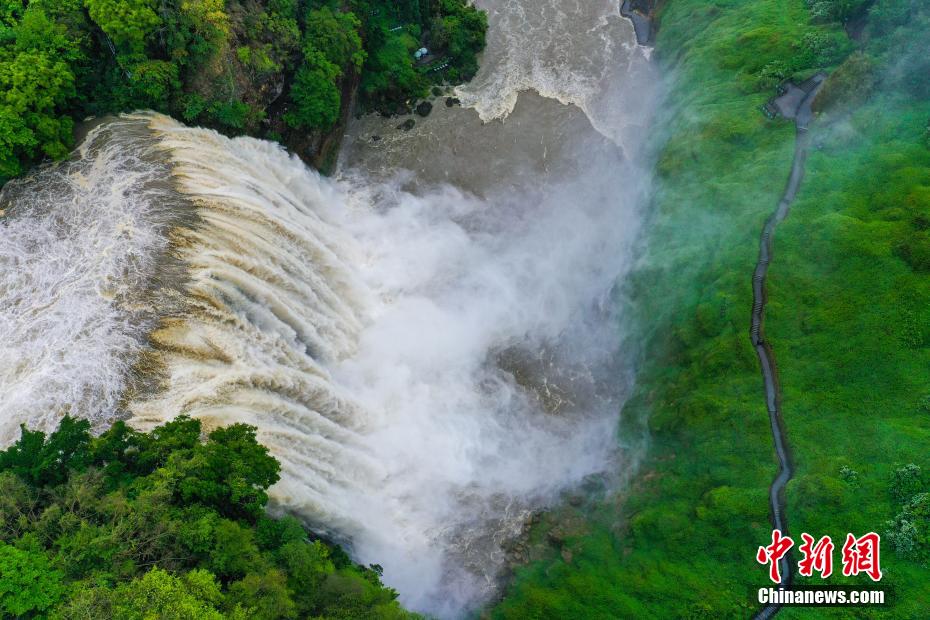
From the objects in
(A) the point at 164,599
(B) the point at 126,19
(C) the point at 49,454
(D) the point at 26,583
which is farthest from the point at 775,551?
(B) the point at 126,19

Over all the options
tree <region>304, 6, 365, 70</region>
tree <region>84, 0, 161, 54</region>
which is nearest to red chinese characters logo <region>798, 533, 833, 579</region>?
tree <region>304, 6, 365, 70</region>

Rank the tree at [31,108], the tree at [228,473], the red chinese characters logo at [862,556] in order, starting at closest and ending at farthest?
the tree at [228,473], the red chinese characters logo at [862,556], the tree at [31,108]

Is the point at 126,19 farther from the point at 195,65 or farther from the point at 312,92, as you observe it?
the point at 312,92

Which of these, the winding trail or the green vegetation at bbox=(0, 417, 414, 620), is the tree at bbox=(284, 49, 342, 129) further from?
the winding trail

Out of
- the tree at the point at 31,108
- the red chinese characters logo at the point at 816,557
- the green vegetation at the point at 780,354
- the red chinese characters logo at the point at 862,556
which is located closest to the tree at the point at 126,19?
the tree at the point at 31,108

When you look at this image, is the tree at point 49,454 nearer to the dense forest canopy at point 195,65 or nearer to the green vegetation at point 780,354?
the dense forest canopy at point 195,65

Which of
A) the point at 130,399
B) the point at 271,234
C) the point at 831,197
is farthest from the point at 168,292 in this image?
the point at 831,197
